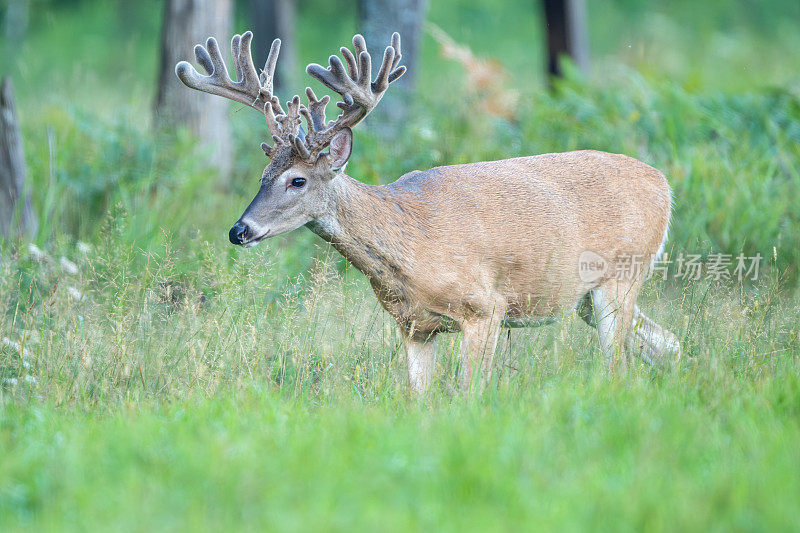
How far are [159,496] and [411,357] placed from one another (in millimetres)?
2264

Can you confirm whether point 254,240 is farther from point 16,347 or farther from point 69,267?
point 69,267

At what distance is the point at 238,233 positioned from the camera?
4746 millimetres

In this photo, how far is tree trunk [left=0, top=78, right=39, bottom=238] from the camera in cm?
670

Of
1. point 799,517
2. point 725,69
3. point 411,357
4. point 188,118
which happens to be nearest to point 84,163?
point 188,118

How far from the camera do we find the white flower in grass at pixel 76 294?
5.28 m

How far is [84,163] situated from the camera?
8023 millimetres

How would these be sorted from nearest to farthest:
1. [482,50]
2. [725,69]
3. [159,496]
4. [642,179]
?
[159,496] < [642,179] < [725,69] < [482,50]

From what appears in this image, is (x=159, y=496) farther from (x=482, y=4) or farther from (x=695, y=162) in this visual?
(x=482, y=4)

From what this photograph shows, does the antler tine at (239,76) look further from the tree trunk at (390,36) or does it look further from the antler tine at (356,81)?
the tree trunk at (390,36)

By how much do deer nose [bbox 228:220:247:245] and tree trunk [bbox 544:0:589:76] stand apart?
8495 millimetres

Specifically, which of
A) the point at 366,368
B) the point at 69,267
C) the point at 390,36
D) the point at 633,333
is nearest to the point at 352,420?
the point at 366,368

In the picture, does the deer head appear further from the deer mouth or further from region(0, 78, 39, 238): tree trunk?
region(0, 78, 39, 238): tree trunk

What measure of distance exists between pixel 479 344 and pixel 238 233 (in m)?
1.35

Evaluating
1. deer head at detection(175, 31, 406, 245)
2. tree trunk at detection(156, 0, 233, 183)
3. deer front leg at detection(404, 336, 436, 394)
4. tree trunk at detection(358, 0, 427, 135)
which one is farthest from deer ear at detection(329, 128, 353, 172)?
tree trunk at detection(358, 0, 427, 135)
